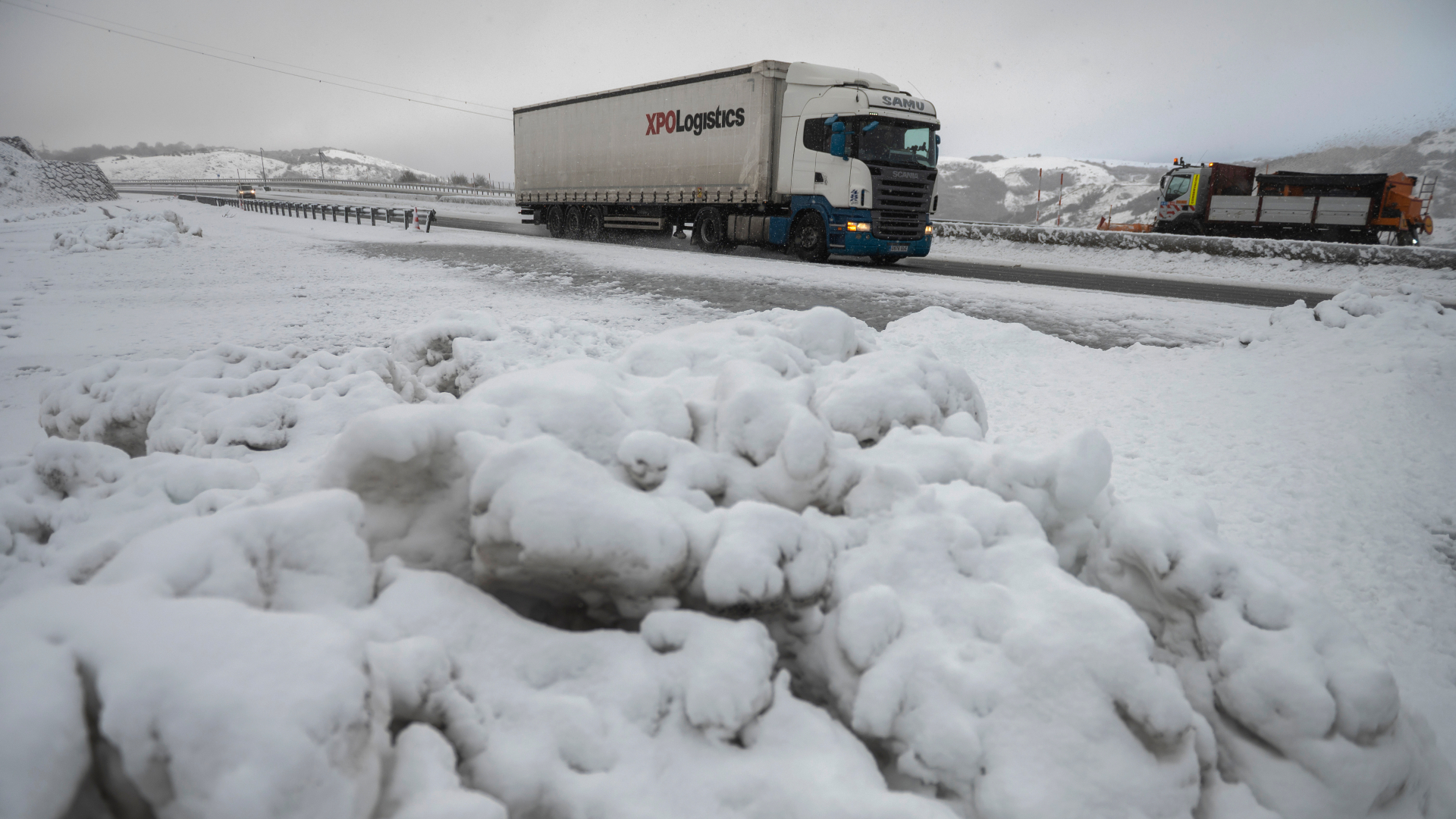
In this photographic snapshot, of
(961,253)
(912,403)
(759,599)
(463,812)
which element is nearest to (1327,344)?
(912,403)

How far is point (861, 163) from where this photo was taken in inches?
608

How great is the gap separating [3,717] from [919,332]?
22.9 ft

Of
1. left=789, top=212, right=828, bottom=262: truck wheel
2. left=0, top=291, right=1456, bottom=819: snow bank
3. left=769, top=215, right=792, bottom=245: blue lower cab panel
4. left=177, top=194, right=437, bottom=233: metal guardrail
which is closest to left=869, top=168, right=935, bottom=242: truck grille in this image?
left=789, top=212, right=828, bottom=262: truck wheel

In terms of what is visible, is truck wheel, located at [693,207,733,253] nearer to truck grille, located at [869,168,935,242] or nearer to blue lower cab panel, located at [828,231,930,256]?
blue lower cab panel, located at [828,231,930,256]

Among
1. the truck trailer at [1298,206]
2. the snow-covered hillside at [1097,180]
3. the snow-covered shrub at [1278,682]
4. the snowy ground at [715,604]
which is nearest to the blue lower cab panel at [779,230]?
the snowy ground at [715,604]

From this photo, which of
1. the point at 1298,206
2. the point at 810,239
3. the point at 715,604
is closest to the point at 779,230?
the point at 810,239

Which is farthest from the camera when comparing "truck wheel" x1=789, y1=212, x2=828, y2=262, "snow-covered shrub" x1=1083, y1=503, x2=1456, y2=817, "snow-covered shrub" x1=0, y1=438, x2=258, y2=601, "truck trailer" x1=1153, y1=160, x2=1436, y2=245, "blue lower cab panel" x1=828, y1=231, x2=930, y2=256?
"truck trailer" x1=1153, y1=160, x2=1436, y2=245

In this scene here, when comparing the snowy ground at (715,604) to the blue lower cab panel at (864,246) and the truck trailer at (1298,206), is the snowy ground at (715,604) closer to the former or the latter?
the blue lower cab panel at (864,246)

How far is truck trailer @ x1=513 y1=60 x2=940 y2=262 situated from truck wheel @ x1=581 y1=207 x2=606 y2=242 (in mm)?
55

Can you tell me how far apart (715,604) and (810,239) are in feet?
51.1

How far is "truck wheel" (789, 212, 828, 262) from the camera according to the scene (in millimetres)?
16625

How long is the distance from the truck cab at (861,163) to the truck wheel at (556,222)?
10.9 metres

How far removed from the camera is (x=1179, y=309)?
1070 cm

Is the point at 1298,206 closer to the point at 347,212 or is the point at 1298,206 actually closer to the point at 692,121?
the point at 692,121
